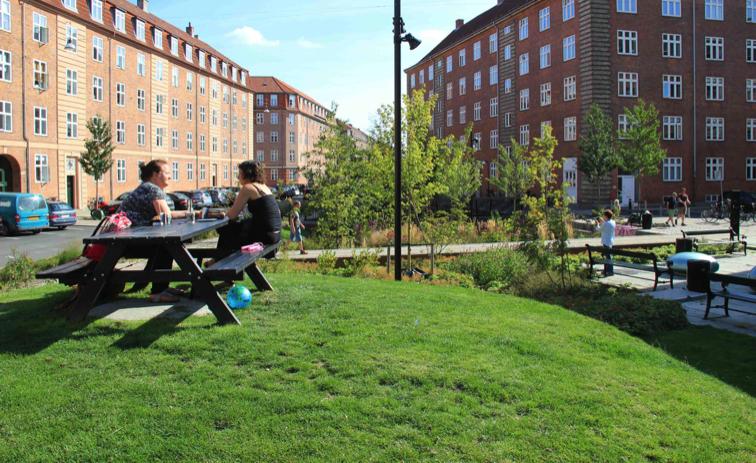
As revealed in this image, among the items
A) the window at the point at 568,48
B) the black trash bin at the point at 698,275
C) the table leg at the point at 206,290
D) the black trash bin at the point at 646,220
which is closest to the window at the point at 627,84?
the window at the point at 568,48

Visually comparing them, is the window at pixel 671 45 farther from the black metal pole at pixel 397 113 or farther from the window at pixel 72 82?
the window at pixel 72 82

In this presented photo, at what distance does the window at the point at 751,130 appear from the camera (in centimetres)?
4584

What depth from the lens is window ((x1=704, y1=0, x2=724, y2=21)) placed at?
44.0 meters

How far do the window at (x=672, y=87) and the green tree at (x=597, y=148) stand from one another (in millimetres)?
7435

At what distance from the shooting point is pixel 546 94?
4744cm

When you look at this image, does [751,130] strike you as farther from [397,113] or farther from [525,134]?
[397,113]

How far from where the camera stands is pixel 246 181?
25.3 feet

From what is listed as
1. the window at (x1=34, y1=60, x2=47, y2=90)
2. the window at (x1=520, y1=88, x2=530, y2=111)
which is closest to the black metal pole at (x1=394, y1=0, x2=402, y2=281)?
the window at (x1=34, y1=60, x2=47, y2=90)

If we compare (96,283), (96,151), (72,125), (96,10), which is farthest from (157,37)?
(96,283)

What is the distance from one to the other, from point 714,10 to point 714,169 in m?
11.3

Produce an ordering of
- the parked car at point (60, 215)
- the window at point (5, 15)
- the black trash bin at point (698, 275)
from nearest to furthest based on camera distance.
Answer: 1. the black trash bin at point (698, 275)
2. the parked car at point (60, 215)
3. the window at point (5, 15)

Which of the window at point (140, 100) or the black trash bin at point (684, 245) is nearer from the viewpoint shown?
the black trash bin at point (684, 245)

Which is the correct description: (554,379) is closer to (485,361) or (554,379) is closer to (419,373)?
(485,361)

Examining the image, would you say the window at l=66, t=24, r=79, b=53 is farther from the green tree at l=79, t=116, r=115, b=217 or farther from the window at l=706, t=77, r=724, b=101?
the window at l=706, t=77, r=724, b=101
